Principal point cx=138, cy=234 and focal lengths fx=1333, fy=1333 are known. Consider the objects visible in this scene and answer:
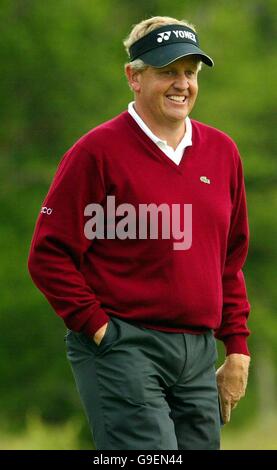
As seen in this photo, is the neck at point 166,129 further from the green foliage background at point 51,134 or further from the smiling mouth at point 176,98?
the green foliage background at point 51,134

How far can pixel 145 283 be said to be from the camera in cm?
492

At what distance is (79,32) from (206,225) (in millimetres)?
10973

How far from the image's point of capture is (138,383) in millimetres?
4863

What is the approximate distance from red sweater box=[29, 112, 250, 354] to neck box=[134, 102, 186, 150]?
0.07 meters

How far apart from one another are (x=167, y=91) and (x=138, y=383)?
1116 mm

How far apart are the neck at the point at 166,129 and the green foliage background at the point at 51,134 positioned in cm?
991

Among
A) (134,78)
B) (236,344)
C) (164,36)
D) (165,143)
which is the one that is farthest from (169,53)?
(236,344)

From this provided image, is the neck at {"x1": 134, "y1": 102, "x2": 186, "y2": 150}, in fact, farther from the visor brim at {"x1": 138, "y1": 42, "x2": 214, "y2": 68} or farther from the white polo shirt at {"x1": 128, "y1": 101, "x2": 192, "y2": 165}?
the visor brim at {"x1": 138, "y1": 42, "x2": 214, "y2": 68}

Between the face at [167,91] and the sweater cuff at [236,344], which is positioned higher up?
the face at [167,91]

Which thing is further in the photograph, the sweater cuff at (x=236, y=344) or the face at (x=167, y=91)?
the sweater cuff at (x=236, y=344)

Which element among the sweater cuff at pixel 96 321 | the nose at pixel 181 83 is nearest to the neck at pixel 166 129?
the nose at pixel 181 83

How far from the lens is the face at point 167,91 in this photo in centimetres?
507

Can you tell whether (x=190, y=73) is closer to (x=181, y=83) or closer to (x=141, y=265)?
(x=181, y=83)
